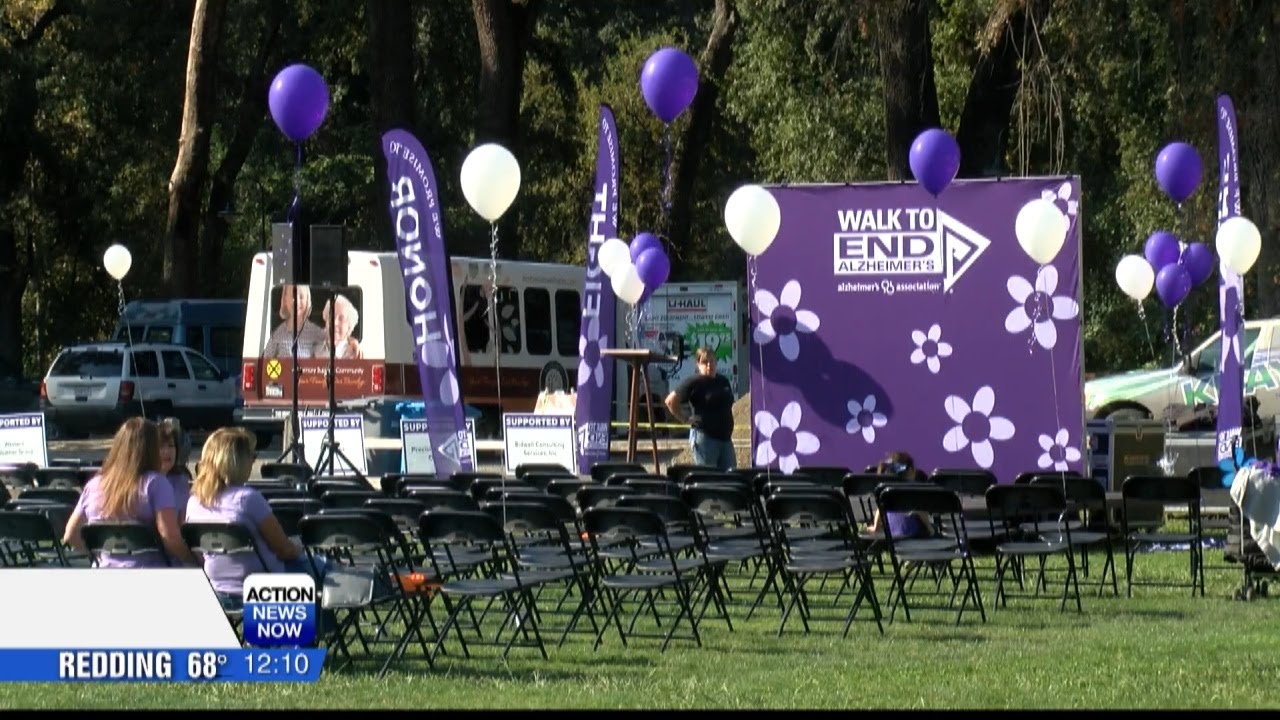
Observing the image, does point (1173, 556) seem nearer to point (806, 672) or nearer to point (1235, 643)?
point (1235, 643)

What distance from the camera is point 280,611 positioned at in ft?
28.2

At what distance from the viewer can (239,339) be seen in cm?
3378

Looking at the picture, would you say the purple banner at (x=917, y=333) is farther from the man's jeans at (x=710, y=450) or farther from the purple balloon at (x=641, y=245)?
the purple balloon at (x=641, y=245)

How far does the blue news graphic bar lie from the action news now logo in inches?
11.8

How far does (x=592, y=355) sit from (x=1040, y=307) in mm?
3792

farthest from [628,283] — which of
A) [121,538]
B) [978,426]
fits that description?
[121,538]

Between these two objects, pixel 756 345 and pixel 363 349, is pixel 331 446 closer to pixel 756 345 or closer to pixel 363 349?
pixel 756 345

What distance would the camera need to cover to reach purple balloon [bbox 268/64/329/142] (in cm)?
1597

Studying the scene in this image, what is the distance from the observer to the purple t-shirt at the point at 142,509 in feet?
30.1

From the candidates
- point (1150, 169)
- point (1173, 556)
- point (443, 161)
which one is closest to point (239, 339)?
point (443, 161)

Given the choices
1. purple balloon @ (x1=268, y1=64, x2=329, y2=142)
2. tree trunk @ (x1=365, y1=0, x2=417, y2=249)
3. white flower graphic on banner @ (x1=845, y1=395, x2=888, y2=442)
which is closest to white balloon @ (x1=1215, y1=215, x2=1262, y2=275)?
white flower graphic on banner @ (x1=845, y1=395, x2=888, y2=442)

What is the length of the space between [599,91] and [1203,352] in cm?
2107

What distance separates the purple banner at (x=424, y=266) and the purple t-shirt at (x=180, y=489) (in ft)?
16.3

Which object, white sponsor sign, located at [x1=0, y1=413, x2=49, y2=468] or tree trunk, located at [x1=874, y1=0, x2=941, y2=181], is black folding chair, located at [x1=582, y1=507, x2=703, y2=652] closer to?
white sponsor sign, located at [x1=0, y1=413, x2=49, y2=468]
